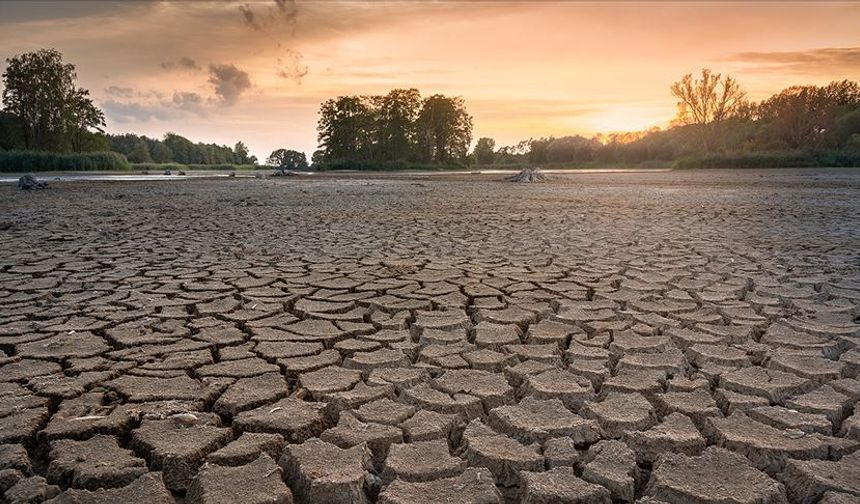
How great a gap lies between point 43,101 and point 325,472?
48.3 m

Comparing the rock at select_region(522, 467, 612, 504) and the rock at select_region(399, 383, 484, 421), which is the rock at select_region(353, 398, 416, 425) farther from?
the rock at select_region(522, 467, 612, 504)

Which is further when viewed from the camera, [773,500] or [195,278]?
[195,278]

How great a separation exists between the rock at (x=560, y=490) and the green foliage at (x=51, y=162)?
3566cm

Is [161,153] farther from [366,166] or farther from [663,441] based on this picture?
[663,441]

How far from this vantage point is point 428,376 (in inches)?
95.7

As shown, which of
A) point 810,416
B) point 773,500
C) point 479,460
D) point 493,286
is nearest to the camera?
point 773,500

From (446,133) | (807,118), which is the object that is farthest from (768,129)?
(446,133)

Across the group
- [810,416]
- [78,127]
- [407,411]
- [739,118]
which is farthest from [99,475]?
[739,118]

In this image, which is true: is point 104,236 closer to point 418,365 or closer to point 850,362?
point 418,365

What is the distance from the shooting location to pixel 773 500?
61.9 inches

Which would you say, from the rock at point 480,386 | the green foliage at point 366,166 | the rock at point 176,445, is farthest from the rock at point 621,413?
the green foliage at point 366,166

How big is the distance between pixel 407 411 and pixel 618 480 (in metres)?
0.76

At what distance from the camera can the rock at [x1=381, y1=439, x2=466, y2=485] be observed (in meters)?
1.68

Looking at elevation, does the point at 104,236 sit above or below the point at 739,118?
below
